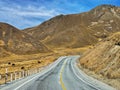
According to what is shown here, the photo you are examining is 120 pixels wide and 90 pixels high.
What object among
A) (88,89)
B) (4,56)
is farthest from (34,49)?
(88,89)

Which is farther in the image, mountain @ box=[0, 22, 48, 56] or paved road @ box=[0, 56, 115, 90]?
mountain @ box=[0, 22, 48, 56]

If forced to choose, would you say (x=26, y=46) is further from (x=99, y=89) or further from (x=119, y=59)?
(x=99, y=89)

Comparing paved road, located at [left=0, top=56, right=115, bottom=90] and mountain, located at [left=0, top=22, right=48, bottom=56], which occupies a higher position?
mountain, located at [left=0, top=22, right=48, bottom=56]

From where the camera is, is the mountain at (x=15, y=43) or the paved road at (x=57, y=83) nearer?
the paved road at (x=57, y=83)

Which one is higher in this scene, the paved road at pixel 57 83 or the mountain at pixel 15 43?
the mountain at pixel 15 43

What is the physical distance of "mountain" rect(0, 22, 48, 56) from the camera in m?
147

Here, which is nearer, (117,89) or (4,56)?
(117,89)

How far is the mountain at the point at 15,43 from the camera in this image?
147000 mm

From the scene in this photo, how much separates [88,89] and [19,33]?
490 feet

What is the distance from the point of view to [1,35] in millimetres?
156625

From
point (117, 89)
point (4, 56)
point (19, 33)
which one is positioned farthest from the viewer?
point (19, 33)

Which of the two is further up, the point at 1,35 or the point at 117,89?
the point at 1,35

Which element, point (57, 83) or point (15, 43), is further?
point (15, 43)

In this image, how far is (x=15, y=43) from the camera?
154m
